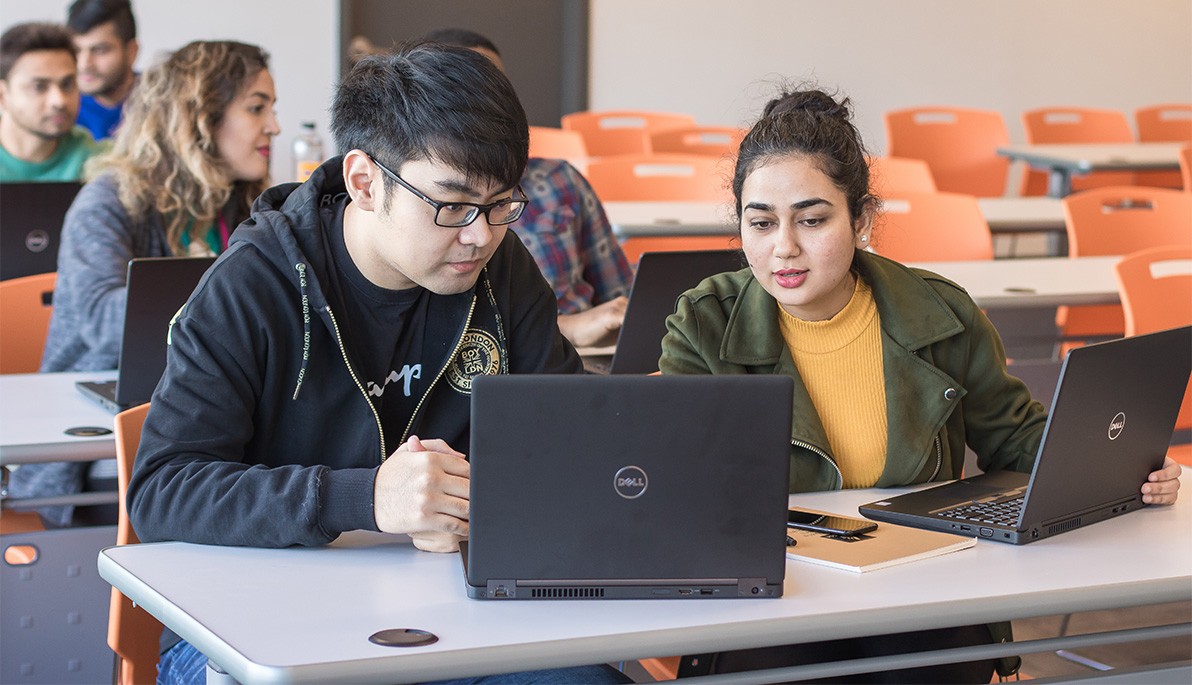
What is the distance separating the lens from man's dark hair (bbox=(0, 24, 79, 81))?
4312 mm

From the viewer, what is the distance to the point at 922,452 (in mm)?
1748

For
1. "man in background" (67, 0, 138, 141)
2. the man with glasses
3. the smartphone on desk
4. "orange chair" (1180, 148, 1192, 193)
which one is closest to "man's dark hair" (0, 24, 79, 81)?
"man in background" (67, 0, 138, 141)

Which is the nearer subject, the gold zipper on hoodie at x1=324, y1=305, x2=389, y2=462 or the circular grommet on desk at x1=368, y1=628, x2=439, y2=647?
the circular grommet on desk at x1=368, y1=628, x2=439, y2=647

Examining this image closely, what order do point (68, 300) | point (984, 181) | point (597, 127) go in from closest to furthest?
point (68, 300), point (597, 127), point (984, 181)

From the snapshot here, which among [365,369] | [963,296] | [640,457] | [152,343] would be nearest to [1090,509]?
[963,296]

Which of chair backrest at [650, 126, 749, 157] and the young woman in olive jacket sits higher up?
chair backrest at [650, 126, 749, 157]

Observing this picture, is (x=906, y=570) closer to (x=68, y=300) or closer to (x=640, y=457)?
(x=640, y=457)

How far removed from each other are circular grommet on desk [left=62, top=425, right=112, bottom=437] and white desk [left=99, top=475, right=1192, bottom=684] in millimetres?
681

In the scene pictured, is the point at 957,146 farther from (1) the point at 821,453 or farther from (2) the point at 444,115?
(2) the point at 444,115

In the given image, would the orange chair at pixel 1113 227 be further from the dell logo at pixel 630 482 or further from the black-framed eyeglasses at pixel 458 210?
the dell logo at pixel 630 482

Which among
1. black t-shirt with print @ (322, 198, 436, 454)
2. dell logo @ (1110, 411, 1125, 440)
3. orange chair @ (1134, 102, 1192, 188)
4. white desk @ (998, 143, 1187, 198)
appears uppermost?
orange chair @ (1134, 102, 1192, 188)

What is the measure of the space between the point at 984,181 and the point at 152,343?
448cm

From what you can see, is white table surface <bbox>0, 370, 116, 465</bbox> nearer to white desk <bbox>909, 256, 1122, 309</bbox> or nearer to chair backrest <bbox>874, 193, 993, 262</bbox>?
white desk <bbox>909, 256, 1122, 309</bbox>

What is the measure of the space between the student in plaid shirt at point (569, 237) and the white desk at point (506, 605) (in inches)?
57.5
